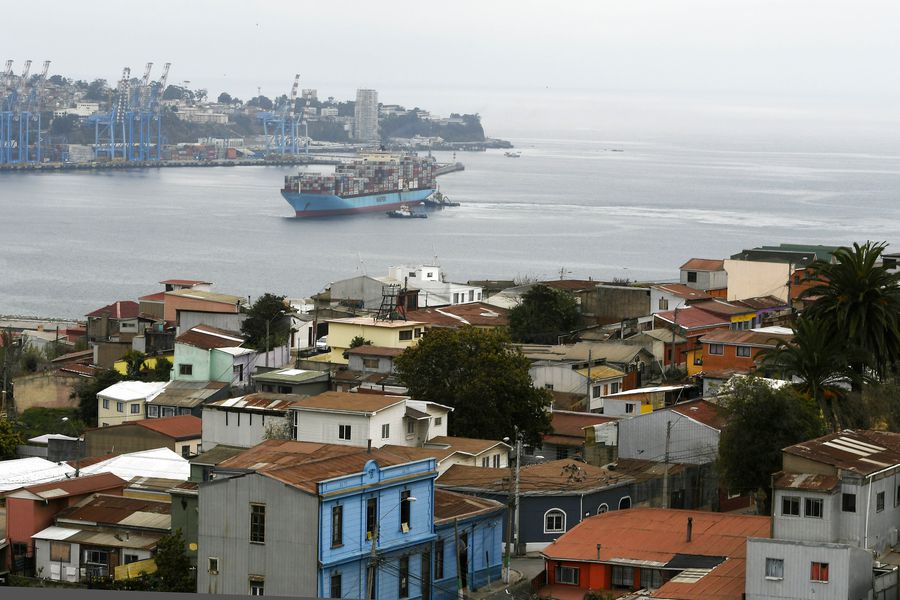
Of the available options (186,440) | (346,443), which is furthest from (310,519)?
(186,440)

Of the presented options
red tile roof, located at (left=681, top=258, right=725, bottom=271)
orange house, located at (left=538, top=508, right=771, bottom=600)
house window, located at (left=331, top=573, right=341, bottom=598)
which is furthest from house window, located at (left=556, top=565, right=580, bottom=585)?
red tile roof, located at (left=681, top=258, right=725, bottom=271)

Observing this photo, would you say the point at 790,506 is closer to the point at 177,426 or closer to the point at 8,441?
the point at 177,426

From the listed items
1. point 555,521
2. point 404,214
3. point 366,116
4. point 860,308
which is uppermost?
point 366,116

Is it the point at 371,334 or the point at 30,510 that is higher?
the point at 371,334

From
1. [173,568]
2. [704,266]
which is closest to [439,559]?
[173,568]

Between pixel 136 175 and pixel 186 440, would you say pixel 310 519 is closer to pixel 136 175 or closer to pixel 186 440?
pixel 186 440
